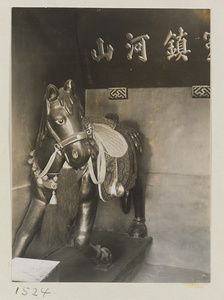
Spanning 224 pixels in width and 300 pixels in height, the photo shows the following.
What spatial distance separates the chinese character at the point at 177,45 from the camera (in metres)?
0.96

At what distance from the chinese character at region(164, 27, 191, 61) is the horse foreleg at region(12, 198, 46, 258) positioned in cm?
64

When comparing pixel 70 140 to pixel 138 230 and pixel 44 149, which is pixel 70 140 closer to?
pixel 44 149

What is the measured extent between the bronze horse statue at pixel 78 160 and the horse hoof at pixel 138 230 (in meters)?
0.13

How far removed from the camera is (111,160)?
3.19 ft

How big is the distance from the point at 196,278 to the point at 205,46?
2.51 ft

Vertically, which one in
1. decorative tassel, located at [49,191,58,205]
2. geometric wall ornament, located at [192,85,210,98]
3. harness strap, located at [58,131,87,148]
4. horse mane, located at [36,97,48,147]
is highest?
geometric wall ornament, located at [192,85,210,98]

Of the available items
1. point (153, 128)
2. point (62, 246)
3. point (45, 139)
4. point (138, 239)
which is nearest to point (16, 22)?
point (45, 139)

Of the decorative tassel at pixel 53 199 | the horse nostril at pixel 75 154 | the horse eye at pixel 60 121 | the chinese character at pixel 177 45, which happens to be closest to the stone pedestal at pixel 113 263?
the decorative tassel at pixel 53 199

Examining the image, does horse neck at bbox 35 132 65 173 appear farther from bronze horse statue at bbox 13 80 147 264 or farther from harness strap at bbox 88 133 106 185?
harness strap at bbox 88 133 106 185

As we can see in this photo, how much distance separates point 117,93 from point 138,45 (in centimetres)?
17

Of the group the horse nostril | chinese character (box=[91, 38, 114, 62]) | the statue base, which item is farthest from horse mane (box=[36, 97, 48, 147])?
the statue base

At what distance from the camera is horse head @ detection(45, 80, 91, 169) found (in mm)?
900

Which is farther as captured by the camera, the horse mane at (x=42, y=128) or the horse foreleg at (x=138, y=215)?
the horse foreleg at (x=138, y=215)

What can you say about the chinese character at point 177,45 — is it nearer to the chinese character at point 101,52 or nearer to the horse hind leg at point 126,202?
the chinese character at point 101,52
